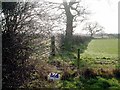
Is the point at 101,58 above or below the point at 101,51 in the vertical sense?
above

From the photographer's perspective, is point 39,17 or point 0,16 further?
point 39,17

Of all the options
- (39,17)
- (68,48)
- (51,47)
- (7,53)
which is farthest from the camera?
(68,48)

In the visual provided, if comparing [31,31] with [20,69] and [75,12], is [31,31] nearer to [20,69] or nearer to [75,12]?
[20,69]

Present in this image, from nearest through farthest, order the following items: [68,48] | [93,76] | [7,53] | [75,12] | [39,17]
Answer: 1. [7,53]
2. [39,17]
3. [93,76]
4. [68,48]
5. [75,12]

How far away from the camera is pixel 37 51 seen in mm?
9602

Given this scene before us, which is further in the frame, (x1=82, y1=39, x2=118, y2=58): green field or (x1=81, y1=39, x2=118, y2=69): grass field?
(x1=82, y1=39, x2=118, y2=58): green field

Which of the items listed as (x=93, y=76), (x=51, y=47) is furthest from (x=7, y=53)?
(x=93, y=76)

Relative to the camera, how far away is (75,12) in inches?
1348

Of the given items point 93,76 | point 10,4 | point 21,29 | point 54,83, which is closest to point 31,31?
point 21,29

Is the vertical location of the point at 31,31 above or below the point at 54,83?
above

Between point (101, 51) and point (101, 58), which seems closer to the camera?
point (101, 58)

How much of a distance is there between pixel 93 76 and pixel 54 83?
3034mm

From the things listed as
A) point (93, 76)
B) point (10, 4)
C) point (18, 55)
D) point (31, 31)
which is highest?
point (10, 4)

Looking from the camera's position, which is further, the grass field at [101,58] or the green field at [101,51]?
the green field at [101,51]
